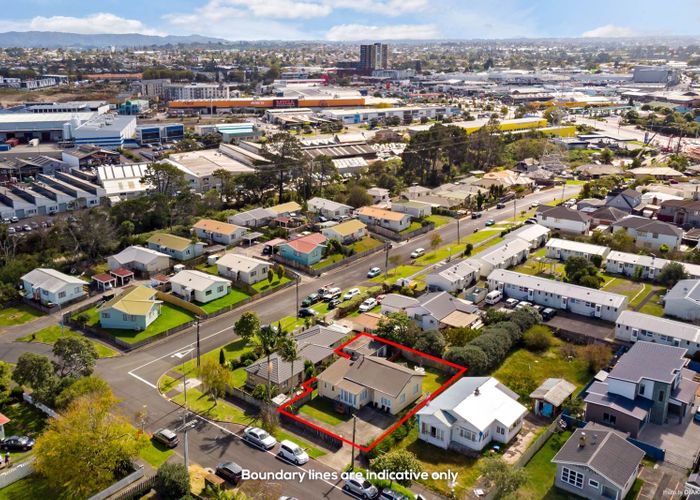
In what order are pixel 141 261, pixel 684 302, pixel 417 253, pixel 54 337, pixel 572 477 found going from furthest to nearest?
pixel 417 253, pixel 141 261, pixel 684 302, pixel 54 337, pixel 572 477

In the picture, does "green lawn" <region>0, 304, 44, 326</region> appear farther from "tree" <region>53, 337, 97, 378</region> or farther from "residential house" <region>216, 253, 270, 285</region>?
"residential house" <region>216, 253, 270, 285</region>

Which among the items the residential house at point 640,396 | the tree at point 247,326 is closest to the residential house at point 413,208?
the tree at point 247,326

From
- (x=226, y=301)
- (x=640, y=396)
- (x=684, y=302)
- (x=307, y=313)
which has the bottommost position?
(x=226, y=301)

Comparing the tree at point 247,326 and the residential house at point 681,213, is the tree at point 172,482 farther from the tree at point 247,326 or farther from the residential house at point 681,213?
the residential house at point 681,213

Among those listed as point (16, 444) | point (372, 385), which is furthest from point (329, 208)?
point (16, 444)

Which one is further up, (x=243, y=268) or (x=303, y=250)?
(x=303, y=250)

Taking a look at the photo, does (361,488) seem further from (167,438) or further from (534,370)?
(534,370)

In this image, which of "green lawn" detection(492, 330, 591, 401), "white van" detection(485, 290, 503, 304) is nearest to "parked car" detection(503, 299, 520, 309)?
"white van" detection(485, 290, 503, 304)
